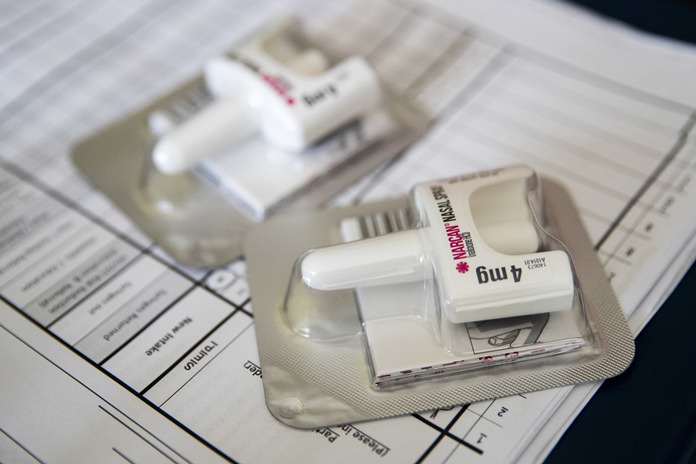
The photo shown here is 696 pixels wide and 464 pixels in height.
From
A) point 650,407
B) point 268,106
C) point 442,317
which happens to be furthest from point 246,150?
point 650,407

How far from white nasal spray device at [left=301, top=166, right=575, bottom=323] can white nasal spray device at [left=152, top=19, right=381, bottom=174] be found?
156 millimetres

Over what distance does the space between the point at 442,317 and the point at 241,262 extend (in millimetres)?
202

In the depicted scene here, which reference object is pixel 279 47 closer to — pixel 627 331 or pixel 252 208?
pixel 252 208

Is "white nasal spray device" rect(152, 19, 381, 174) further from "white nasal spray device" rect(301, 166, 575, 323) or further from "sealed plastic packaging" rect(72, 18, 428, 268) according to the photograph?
"white nasal spray device" rect(301, 166, 575, 323)

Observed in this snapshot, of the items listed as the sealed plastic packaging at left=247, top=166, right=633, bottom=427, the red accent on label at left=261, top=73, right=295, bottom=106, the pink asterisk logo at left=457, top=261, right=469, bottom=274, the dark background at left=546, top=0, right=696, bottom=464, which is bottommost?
the dark background at left=546, top=0, right=696, bottom=464

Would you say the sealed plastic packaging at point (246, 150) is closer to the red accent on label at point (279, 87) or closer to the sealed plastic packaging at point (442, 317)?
the red accent on label at point (279, 87)

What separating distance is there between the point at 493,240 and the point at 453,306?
66 mm

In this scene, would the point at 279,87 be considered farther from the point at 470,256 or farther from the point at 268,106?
the point at 470,256

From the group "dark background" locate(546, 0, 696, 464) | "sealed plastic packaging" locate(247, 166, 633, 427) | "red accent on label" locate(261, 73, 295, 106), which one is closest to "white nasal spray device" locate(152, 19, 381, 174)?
"red accent on label" locate(261, 73, 295, 106)

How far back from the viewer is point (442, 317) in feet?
1.66

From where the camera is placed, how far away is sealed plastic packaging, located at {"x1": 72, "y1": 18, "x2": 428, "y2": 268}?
64 cm

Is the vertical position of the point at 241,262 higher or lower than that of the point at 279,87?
lower

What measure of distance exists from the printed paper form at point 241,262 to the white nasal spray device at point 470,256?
83 millimetres

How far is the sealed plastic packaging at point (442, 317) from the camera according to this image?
484 millimetres
